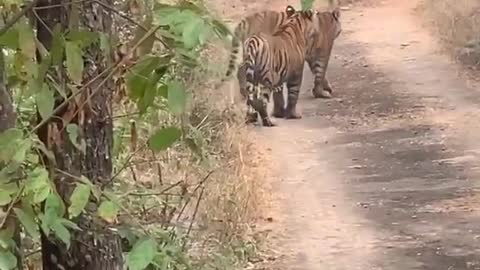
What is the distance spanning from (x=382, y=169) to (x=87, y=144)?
477 cm

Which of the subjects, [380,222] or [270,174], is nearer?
[380,222]

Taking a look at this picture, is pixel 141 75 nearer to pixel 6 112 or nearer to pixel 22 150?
pixel 22 150

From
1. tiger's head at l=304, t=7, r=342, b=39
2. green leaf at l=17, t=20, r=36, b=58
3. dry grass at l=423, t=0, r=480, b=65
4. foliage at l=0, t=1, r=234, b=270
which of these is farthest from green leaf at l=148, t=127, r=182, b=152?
dry grass at l=423, t=0, r=480, b=65

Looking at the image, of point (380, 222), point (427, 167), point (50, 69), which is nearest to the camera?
point (50, 69)

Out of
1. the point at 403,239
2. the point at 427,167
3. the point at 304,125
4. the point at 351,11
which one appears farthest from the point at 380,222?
the point at 351,11

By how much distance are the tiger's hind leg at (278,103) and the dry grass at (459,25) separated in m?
1.84

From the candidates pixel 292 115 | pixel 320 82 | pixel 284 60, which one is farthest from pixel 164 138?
pixel 320 82

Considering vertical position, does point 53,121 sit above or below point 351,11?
above

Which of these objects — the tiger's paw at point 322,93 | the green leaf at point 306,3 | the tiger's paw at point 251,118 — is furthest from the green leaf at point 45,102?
the tiger's paw at point 322,93

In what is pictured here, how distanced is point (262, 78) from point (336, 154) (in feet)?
4.50

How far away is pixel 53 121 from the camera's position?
1.70m

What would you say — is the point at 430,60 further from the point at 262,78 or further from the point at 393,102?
the point at 262,78

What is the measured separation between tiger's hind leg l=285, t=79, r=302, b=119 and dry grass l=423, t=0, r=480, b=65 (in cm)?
172

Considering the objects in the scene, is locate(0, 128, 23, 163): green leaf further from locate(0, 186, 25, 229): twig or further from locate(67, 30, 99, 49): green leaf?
locate(67, 30, 99, 49): green leaf
